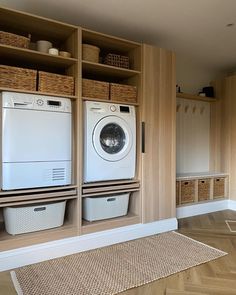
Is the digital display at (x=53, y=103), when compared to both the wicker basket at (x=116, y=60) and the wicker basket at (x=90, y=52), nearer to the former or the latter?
the wicker basket at (x=90, y=52)

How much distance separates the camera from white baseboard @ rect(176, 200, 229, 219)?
3.60 metres

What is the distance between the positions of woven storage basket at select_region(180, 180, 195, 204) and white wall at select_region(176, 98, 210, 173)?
0.41 m

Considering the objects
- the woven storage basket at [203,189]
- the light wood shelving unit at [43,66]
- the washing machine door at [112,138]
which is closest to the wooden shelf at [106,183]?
the light wood shelving unit at [43,66]

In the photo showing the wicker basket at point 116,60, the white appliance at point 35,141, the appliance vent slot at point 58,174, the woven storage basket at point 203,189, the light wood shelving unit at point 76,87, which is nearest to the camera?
the white appliance at point 35,141

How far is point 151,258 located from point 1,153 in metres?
1.66

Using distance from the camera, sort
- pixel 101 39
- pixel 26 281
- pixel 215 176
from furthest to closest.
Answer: pixel 215 176, pixel 101 39, pixel 26 281

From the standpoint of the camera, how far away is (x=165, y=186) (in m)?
3.04

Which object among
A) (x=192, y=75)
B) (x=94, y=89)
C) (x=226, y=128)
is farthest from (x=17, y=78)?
(x=226, y=128)

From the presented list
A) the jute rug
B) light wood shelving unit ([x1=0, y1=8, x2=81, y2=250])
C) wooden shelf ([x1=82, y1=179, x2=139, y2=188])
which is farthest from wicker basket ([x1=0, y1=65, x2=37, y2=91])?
the jute rug

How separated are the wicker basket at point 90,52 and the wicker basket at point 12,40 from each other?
1.85ft

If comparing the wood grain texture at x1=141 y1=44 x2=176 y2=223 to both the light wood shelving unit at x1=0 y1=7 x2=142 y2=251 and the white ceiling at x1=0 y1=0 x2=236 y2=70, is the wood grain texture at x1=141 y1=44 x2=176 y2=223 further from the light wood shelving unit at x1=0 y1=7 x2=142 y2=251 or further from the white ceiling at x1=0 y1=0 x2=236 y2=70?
the white ceiling at x1=0 y1=0 x2=236 y2=70

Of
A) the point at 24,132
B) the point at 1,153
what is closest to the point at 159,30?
the point at 24,132

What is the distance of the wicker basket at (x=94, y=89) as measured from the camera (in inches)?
101

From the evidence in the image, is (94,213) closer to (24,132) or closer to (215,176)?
(24,132)
